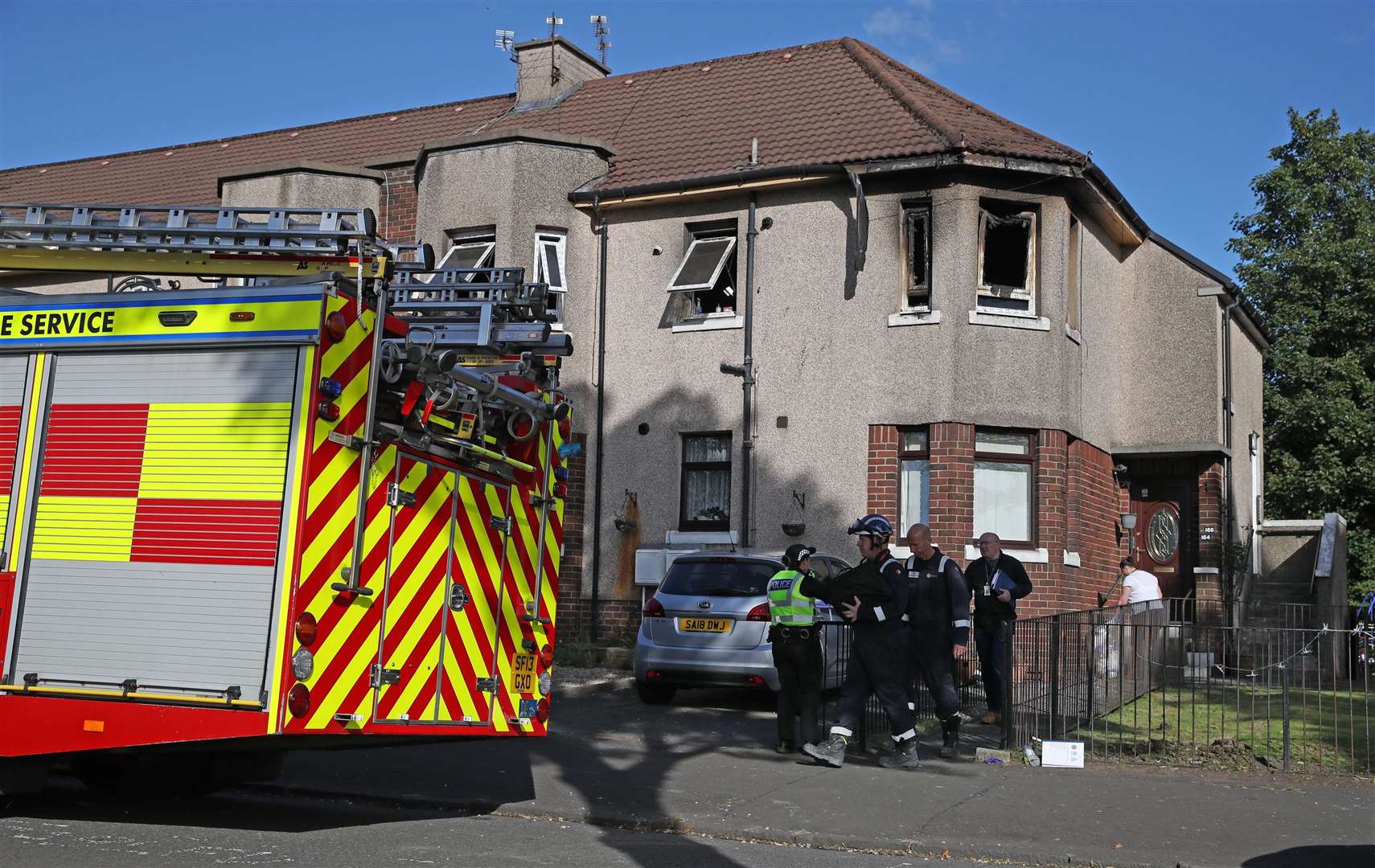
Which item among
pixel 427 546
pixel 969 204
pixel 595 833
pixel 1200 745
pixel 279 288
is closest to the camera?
pixel 279 288

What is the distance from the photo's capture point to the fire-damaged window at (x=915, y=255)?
1784cm

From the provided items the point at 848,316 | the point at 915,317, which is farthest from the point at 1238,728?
the point at 848,316

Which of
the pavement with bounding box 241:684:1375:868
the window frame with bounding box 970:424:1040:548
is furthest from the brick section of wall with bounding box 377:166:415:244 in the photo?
the pavement with bounding box 241:684:1375:868

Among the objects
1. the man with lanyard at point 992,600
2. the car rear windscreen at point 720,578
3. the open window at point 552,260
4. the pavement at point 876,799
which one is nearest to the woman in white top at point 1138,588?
the man with lanyard at point 992,600

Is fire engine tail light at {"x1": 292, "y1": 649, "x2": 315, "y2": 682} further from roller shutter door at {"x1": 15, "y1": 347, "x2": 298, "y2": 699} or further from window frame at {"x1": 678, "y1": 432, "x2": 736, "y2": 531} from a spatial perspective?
window frame at {"x1": 678, "y1": 432, "x2": 736, "y2": 531}

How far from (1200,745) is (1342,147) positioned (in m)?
27.7

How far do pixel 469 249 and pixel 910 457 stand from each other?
6.94m

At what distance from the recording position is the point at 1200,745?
11172mm

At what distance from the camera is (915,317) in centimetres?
1767

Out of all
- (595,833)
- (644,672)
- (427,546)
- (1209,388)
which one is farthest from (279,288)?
(1209,388)

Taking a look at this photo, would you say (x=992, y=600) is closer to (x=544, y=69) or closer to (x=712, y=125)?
(x=712, y=125)

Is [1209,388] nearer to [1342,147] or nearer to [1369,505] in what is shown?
[1369,505]

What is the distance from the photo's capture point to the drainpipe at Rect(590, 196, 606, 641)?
19.1 m

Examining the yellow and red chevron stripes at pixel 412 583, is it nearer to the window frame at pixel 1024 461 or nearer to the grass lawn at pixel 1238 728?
the grass lawn at pixel 1238 728
